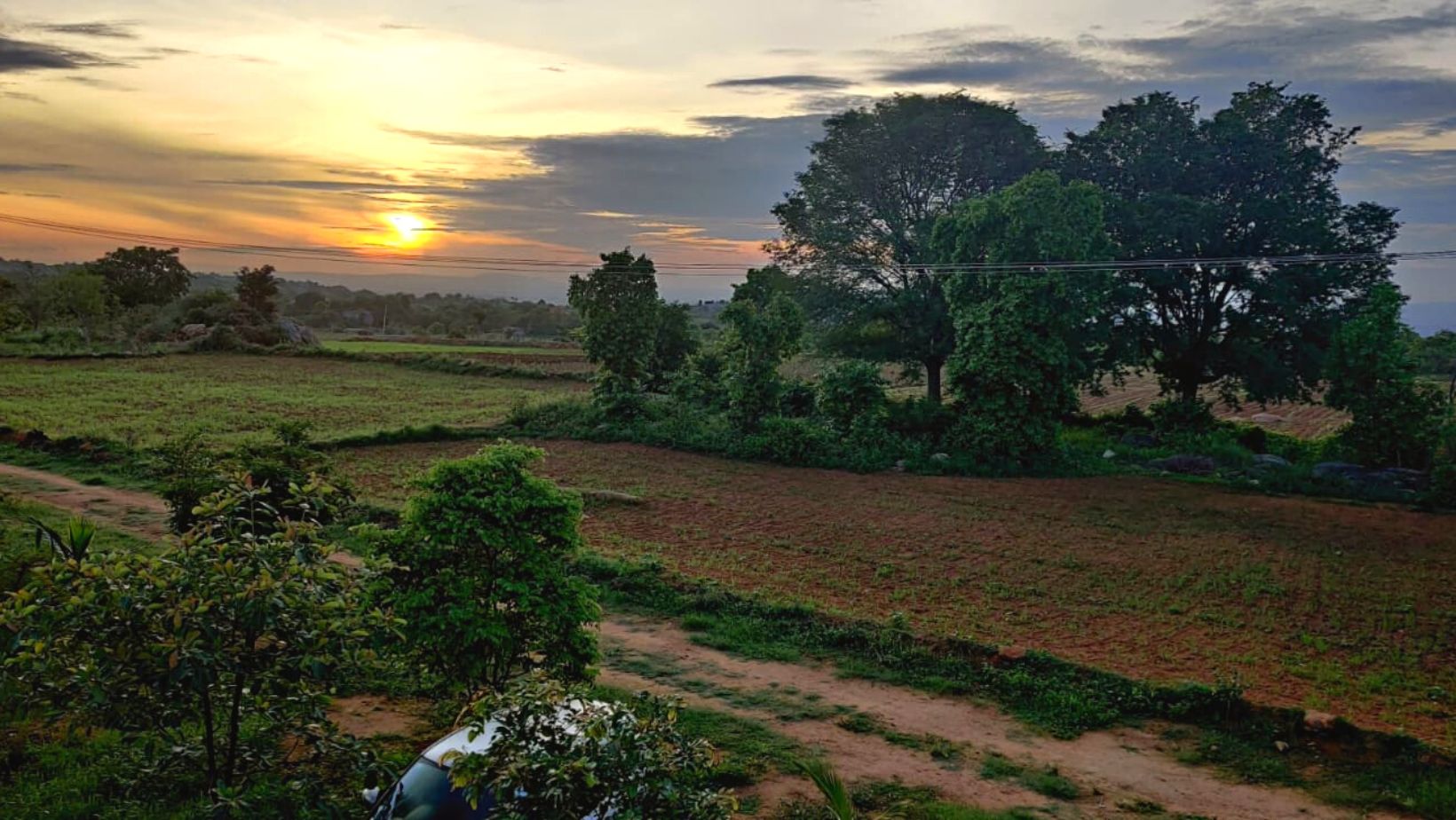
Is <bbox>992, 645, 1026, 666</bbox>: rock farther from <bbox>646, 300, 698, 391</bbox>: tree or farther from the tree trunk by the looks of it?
<bbox>646, 300, 698, 391</bbox>: tree

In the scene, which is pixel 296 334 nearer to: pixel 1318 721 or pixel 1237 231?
pixel 1237 231

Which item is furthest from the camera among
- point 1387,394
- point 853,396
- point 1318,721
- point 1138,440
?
point 1138,440

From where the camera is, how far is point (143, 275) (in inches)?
2234

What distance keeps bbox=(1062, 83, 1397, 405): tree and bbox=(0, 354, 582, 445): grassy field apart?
1967cm

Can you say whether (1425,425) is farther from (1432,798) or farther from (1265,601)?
(1432,798)

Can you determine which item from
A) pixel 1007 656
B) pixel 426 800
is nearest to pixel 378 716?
pixel 426 800

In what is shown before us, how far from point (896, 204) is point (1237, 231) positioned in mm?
9799

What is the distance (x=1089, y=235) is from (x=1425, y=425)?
834 centimetres

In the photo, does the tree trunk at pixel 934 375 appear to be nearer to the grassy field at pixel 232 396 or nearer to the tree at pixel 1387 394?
the tree at pixel 1387 394

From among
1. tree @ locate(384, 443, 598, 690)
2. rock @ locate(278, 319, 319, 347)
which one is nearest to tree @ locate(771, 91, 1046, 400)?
tree @ locate(384, 443, 598, 690)

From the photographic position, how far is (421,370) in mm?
39938

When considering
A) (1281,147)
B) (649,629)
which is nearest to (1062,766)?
(649,629)

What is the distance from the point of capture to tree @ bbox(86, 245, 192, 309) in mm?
55812

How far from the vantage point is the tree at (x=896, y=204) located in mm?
26984
